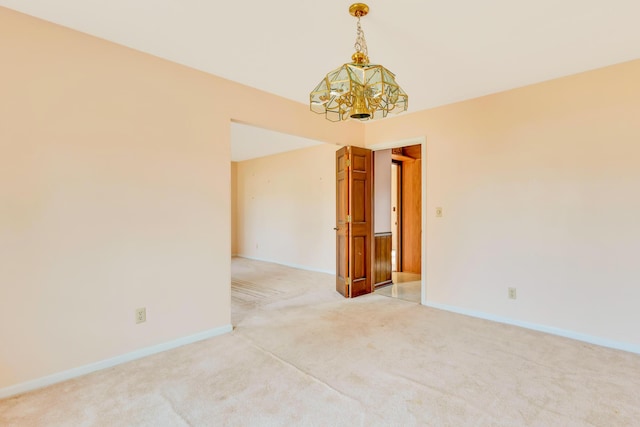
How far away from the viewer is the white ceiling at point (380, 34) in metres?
Result: 1.99

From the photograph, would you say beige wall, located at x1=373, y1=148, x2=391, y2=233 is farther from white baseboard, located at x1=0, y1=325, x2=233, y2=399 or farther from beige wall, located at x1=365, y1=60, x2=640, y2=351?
white baseboard, located at x1=0, y1=325, x2=233, y2=399

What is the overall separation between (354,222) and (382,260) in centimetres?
109

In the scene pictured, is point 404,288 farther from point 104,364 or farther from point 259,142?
point 104,364

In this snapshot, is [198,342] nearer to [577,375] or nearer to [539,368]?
[539,368]

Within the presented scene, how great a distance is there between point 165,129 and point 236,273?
3775 mm

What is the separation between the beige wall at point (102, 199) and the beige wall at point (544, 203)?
99.9 inches

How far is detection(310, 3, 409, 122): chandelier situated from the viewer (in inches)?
72.0

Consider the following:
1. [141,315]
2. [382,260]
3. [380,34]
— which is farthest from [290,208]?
[380,34]

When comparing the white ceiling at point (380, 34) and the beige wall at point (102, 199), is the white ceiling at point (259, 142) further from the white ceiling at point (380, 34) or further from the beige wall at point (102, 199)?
the white ceiling at point (380, 34)

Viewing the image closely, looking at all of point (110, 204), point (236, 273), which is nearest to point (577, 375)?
point (110, 204)

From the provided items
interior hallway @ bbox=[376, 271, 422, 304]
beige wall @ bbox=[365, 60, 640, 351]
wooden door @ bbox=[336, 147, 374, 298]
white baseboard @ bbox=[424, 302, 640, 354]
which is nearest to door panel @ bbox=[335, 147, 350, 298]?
wooden door @ bbox=[336, 147, 374, 298]

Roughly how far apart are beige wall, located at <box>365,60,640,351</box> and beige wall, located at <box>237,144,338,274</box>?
2318mm

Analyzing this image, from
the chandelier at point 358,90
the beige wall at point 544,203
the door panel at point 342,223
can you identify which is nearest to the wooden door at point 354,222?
the door panel at point 342,223

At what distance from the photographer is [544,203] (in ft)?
10.3
